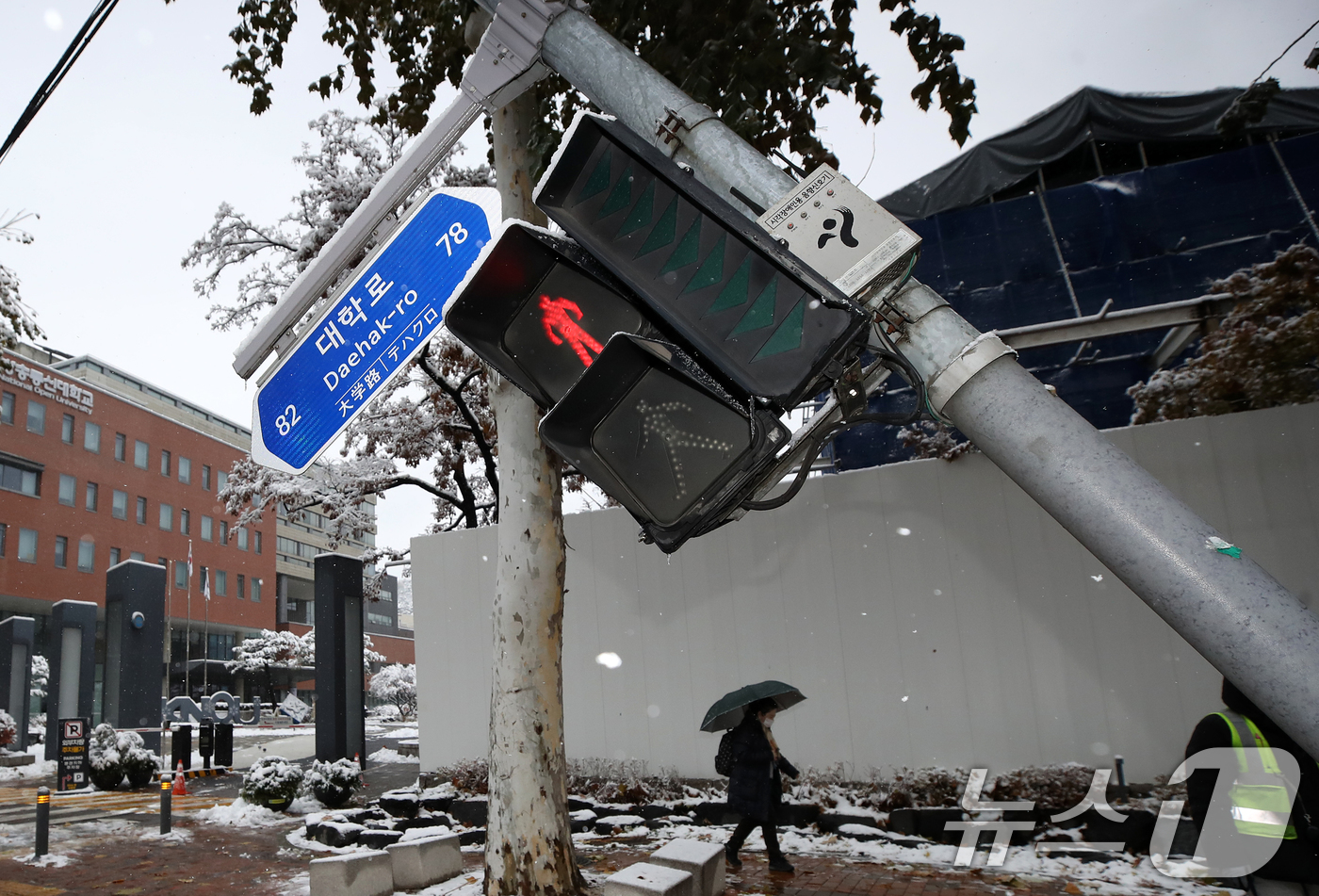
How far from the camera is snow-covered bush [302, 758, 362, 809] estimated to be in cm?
1170

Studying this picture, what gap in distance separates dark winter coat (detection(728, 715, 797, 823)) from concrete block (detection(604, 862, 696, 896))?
1.90 metres

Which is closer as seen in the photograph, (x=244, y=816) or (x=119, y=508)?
(x=244, y=816)

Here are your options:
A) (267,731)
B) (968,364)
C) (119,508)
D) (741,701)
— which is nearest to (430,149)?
(968,364)

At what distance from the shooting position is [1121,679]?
30.0 feet

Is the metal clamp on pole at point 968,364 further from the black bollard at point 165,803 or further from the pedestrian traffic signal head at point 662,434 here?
the black bollard at point 165,803

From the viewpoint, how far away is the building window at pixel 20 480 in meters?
39.8

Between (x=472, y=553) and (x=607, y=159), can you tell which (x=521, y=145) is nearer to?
(x=607, y=159)

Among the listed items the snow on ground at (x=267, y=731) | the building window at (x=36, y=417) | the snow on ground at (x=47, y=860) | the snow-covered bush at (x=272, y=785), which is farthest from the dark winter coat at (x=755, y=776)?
the building window at (x=36, y=417)

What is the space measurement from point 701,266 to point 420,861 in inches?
264

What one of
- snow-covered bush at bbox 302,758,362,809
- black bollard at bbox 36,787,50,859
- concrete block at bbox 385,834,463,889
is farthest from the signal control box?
snow-covered bush at bbox 302,758,362,809

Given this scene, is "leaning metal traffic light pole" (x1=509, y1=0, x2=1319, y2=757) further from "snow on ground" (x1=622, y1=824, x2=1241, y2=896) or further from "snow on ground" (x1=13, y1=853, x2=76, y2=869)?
A: "snow on ground" (x1=13, y1=853, x2=76, y2=869)

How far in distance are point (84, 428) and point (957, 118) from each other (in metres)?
51.3

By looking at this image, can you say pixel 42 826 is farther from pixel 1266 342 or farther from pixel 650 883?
pixel 1266 342

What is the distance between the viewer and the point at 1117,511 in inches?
86.0
